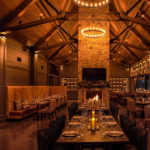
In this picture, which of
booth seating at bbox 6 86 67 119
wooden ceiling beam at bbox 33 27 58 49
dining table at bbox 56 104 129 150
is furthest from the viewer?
wooden ceiling beam at bbox 33 27 58 49

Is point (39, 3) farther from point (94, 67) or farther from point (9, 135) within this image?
point (9, 135)

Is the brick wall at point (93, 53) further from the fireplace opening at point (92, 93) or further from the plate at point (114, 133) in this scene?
the plate at point (114, 133)

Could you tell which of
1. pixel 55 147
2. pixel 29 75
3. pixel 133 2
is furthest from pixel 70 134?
pixel 29 75

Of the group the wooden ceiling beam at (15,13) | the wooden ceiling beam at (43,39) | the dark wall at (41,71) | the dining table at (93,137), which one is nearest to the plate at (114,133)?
the dining table at (93,137)

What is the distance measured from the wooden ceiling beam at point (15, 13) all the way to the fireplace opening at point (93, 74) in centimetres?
399

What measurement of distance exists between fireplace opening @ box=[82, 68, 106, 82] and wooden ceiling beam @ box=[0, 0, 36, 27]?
3.99m

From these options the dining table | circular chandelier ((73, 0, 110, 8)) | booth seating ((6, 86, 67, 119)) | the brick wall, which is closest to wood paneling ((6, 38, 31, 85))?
booth seating ((6, 86, 67, 119))

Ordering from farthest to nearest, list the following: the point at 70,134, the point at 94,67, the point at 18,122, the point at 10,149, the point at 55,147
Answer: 1. the point at 94,67
2. the point at 18,122
3. the point at 10,149
4. the point at 55,147
5. the point at 70,134

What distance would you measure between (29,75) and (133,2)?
311 inches

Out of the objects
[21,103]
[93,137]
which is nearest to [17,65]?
[21,103]

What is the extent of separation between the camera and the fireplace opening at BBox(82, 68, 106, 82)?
29.4ft

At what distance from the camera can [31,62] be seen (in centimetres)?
1246

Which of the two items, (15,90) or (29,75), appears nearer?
(15,90)

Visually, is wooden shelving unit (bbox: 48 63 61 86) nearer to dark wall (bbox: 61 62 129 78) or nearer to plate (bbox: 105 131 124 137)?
dark wall (bbox: 61 62 129 78)
